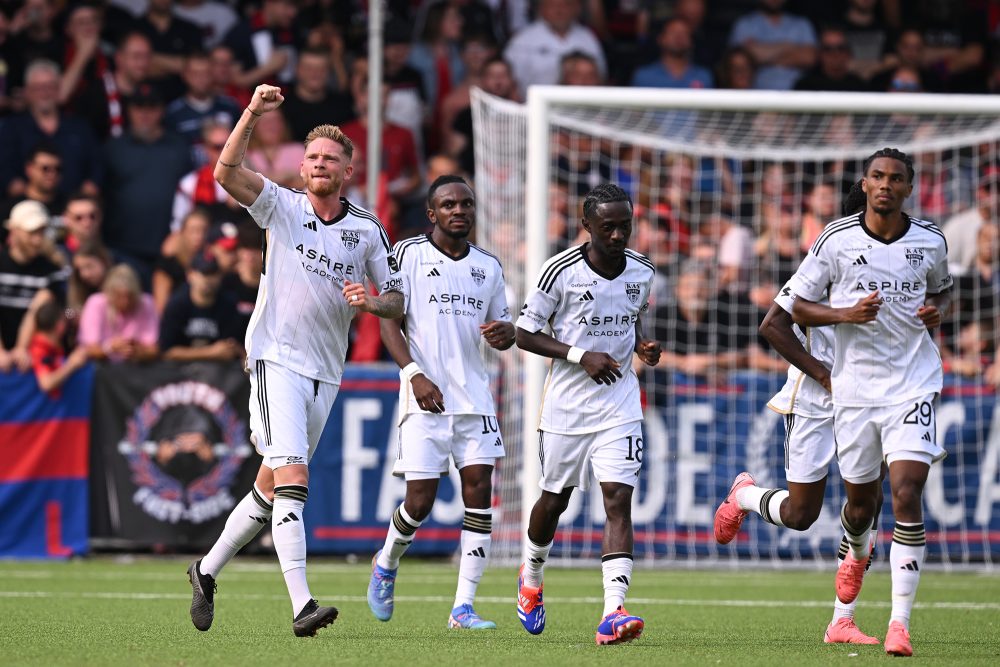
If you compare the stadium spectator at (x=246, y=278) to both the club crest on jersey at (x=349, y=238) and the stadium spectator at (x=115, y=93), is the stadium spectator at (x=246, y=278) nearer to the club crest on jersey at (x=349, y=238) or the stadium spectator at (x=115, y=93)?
the stadium spectator at (x=115, y=93)

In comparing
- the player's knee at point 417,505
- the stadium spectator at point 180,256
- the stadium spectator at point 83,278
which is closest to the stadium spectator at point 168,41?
the stadium spectator at point 180,256

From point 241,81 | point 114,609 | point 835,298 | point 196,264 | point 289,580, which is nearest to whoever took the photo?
point 289,580

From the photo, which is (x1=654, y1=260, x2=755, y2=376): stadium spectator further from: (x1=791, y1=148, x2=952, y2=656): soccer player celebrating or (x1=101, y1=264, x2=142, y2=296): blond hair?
(x1=791, y1=148, x2=952, y2=656): soccer player celebrating

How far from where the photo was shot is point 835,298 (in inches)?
324

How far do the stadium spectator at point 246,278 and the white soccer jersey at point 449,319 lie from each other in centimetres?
522

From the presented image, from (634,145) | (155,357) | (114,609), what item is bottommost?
(114,609)

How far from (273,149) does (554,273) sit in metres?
8.46

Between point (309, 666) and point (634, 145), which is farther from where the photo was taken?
point (634, 145)

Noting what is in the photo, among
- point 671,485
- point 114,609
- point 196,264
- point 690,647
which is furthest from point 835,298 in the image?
point 196,264

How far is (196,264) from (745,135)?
583 cm

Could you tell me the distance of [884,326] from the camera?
8.07 meters

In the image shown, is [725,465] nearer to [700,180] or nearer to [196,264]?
[700,180]

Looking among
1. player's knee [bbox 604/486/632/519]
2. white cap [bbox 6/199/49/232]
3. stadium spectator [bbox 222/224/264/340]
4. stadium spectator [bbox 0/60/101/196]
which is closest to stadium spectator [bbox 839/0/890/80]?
stadium spectator [bbox 222/224/264/340]

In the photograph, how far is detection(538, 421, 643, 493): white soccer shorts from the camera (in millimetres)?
8531
